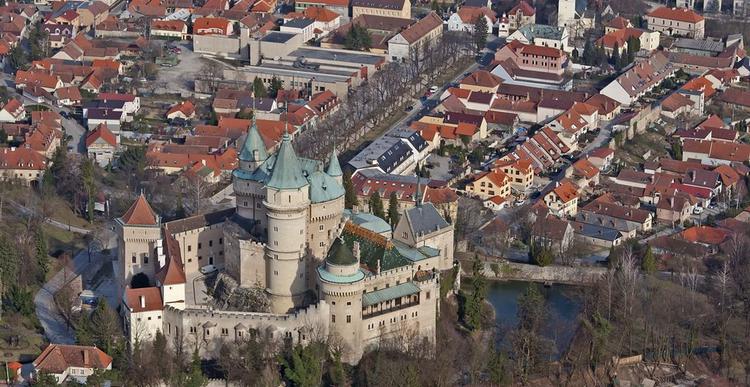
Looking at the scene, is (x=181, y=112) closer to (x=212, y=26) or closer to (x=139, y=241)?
(x=212, y=26)

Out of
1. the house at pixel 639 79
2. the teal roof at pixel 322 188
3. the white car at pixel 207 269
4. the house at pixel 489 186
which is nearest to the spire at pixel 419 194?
the house at pixel 489 186

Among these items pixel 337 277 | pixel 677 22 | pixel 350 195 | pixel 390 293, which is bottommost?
pixel 677 22

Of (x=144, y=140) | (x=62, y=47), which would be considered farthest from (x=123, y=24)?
(x=144, y=140)

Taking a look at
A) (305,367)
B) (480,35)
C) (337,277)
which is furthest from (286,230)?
(480,35)

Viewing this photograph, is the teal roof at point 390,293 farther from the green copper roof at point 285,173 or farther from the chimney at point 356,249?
the green copper roof at point 285,173

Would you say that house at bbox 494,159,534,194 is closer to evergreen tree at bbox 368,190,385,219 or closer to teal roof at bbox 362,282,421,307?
evergreen tree at bbox 368,190,385,219

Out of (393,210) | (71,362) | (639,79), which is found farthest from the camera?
(639,79)

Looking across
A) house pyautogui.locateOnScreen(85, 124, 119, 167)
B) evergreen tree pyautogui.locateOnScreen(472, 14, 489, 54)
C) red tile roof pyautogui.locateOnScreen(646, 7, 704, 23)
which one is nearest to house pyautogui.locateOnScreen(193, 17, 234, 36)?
evergreen tree pyautogui.locateOnScreen(472, 14, 489, 54)
